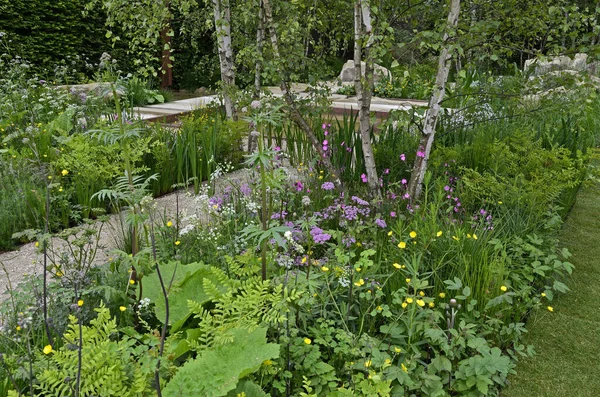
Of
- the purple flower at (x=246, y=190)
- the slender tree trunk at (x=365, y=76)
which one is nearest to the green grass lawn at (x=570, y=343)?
the slender tree trunk at (x=365, y=76)

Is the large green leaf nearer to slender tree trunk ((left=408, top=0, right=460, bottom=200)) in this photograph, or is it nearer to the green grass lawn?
the green grass lawn

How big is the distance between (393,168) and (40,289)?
251 cm

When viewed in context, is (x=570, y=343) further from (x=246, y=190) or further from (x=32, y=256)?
(x=32, y=256)

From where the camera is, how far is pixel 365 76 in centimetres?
321

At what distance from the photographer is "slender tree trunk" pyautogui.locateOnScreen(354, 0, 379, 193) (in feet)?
10.2

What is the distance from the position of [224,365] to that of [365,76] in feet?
7.10

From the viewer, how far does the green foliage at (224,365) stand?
4.99ft

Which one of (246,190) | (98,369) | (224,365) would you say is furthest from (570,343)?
(98,369)

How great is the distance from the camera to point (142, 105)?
8484mm

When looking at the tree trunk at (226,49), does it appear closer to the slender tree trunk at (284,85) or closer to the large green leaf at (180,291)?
the slender tree trunk at (284,85)

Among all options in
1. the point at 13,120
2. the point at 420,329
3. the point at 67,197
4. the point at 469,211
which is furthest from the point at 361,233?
the point at 13,120

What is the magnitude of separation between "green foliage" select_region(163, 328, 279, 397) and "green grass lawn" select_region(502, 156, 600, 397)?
1119 mm

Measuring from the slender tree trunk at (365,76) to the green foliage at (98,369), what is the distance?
2118 millimetres

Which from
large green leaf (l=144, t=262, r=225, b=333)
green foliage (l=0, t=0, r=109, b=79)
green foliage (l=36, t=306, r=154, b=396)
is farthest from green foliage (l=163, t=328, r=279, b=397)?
green foliage (l=0, t=0, r=109, b=79)
